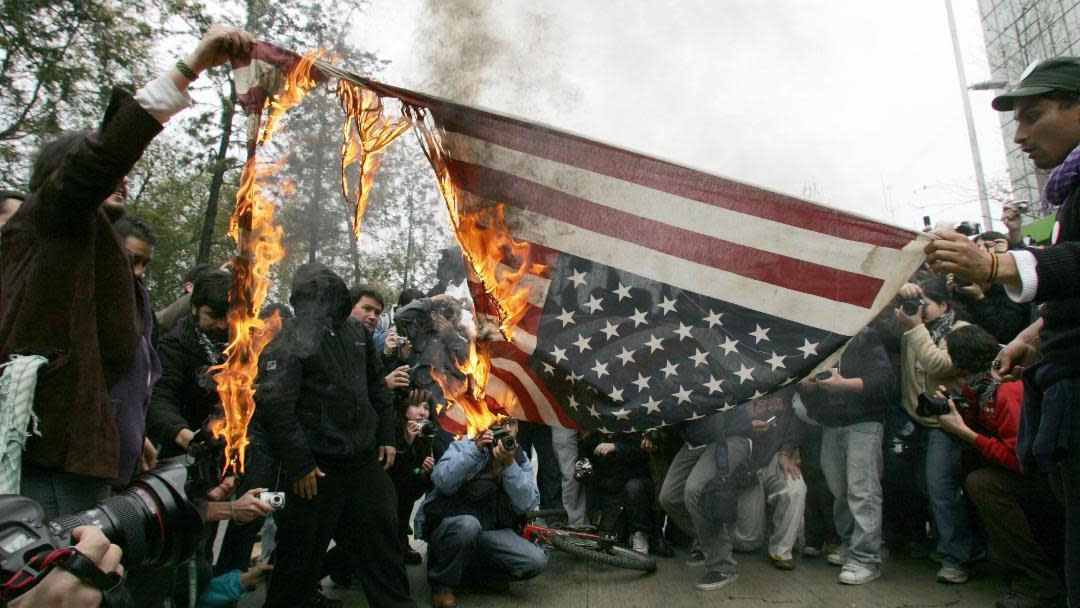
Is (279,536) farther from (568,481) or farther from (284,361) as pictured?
(568,481)

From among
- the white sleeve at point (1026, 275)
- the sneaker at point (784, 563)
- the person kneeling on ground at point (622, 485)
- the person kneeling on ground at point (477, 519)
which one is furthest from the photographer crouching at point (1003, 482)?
the person kneeling on ground at point (477, 519)

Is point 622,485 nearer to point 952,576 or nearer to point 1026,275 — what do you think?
point 952,576

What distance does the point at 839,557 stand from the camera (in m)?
5.94

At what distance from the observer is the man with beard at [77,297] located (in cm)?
218

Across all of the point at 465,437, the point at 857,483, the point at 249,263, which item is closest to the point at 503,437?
the point at 465,437

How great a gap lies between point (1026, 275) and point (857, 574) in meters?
3.89

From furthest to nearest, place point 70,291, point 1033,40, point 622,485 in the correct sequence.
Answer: point 1033,40 → point 622,485 → point 70,291

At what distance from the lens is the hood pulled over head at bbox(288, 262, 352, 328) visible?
183 inches

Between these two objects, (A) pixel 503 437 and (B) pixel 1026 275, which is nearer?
(B) pixel 1026 275

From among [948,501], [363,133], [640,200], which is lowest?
[948,501]

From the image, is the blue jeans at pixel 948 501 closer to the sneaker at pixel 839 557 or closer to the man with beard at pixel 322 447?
the sneaker at pixel 839 557

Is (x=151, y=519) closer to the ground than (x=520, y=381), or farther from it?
closer to the ground

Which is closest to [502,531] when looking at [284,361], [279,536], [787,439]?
[279,536]

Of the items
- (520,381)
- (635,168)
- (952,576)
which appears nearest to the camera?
(635,168)
